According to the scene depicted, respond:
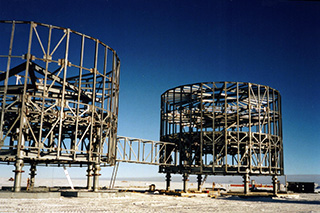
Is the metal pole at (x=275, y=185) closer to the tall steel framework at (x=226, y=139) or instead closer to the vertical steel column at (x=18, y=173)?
the tall steel framework at (x=226, y=139)

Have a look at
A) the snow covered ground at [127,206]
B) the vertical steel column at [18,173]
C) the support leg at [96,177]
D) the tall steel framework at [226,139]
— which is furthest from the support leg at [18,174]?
the tall steel framework at [226,139]

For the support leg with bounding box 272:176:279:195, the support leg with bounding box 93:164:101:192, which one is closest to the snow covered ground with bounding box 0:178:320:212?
the support leg with bounding box 93:164:101:192

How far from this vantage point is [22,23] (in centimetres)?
2458

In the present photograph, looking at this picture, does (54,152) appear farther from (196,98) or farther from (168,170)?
(196,98)

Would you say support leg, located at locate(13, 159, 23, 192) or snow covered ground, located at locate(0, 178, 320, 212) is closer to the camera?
snow covered ground, located at locate(0, 178, 320, 212)

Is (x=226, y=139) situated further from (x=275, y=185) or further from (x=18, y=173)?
(x=18, y=173)

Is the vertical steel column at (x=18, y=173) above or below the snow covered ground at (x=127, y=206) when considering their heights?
above

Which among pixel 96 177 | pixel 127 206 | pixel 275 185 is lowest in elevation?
pixel 127 206

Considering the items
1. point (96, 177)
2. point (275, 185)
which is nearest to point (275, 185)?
point (275, 185)

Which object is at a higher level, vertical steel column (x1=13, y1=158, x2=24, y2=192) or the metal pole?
vertical steel column (x1=13, y1=158, x2=24, y2=192)

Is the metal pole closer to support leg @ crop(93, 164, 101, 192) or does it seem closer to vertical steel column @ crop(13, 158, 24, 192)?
support leg @ crop(93, 164, 101, 192)

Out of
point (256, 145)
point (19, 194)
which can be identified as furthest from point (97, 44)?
point (256, 145)

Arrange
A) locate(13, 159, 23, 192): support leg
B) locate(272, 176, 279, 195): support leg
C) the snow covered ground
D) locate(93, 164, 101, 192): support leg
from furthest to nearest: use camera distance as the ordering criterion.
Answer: locate(272, 176, 279, 195): support leg → locate(93, 164, 101, 192): support leg → locate(13, 159, 23, 192): support leg → the snow covered ground

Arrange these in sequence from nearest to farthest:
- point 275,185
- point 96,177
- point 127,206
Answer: point 127,206
point 96,177
point 275,185
